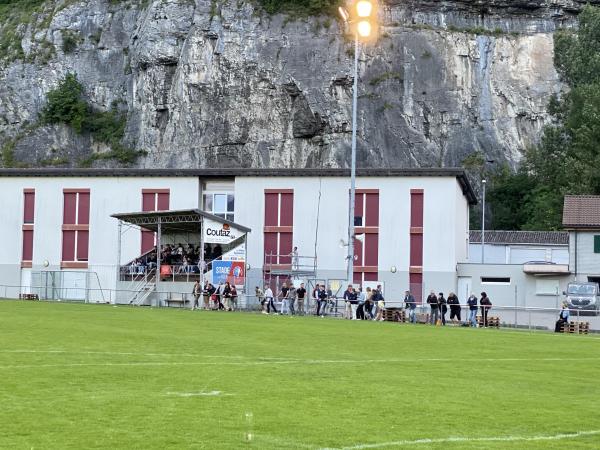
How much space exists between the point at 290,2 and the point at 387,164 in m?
25.5

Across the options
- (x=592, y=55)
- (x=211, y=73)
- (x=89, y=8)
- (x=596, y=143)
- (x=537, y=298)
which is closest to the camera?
(x=537, y=298)

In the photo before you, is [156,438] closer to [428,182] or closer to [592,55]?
[428,182]

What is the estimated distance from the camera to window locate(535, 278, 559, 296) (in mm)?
65100

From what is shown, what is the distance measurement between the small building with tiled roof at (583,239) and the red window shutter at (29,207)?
3237cm

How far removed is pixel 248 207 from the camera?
69812mm

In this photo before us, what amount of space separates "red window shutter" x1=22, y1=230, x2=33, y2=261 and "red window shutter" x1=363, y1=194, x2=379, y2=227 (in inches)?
826

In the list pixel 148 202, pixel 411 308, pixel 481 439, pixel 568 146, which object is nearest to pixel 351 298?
pixel 411 308

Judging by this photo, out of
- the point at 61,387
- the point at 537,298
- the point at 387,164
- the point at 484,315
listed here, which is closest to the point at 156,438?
the point at 61,387

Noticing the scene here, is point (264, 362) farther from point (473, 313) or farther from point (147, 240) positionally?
point (147, 240)

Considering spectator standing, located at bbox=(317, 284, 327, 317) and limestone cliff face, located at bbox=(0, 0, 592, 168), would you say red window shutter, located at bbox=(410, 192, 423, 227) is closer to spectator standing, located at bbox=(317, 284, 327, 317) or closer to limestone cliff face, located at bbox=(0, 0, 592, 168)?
spectator standing, located at bbox=(317, 284, 327, 317)

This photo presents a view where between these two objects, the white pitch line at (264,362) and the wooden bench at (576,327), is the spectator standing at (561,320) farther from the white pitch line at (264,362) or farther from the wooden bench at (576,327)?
the white pitch line at (264,362)

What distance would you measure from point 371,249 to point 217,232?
483 inches

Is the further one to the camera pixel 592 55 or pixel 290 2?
pixel 290 2

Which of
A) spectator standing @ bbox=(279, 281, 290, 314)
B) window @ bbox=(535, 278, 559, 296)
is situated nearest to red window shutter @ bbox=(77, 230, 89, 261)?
spectator standing @ bbox=(279, 281, 290, 314)
